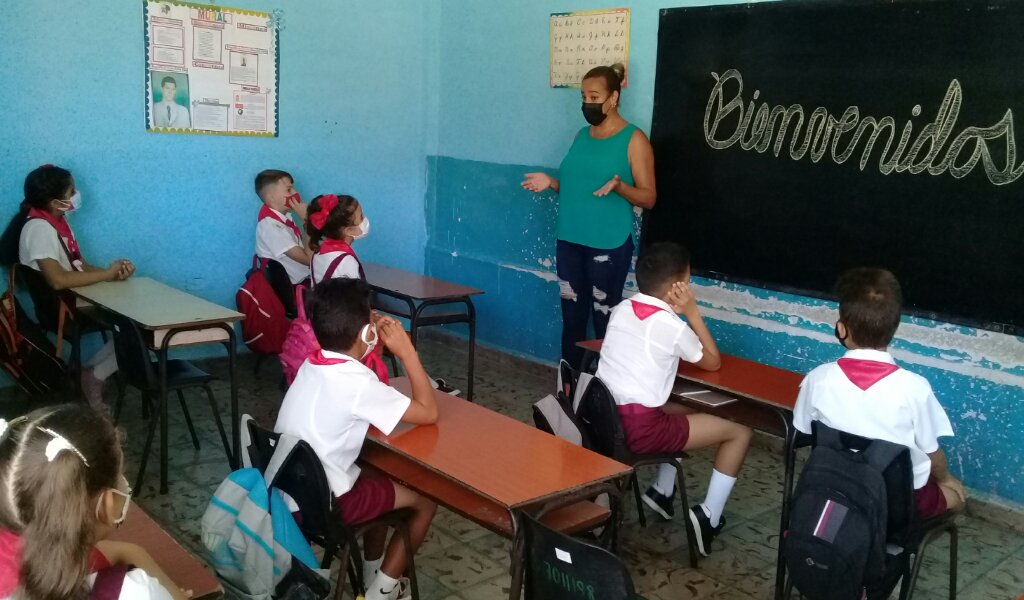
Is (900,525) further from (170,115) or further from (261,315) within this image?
(170,115)

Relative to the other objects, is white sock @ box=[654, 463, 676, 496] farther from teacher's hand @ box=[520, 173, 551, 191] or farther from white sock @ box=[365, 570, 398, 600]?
teacher's hand @ box=[520, 173, 551, 191]

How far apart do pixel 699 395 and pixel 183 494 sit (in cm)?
195

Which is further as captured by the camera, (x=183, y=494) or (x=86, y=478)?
(x=183, y=494)

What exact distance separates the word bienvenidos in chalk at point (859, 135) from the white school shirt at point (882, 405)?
1400 mm

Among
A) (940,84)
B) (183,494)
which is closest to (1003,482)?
(940,84)

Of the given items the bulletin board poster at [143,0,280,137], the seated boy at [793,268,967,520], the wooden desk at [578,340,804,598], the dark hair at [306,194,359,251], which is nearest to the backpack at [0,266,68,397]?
the dark hair at [306,194,359,251]

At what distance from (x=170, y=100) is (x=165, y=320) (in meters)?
1.88

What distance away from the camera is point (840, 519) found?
201 cm

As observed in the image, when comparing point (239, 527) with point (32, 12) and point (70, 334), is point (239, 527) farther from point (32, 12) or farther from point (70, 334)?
point (32, 12)

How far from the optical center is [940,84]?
3.24 m

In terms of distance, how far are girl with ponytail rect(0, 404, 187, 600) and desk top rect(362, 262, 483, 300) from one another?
→ 2.81 metres

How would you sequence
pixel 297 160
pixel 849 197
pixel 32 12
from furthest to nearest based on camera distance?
pixel 297 160
pixel 32 12
pixel 849 197

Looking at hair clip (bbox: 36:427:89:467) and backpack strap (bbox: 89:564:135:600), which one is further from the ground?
hair clip (bbox: 36:427:89:467)

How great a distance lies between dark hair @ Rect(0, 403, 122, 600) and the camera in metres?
1.10
